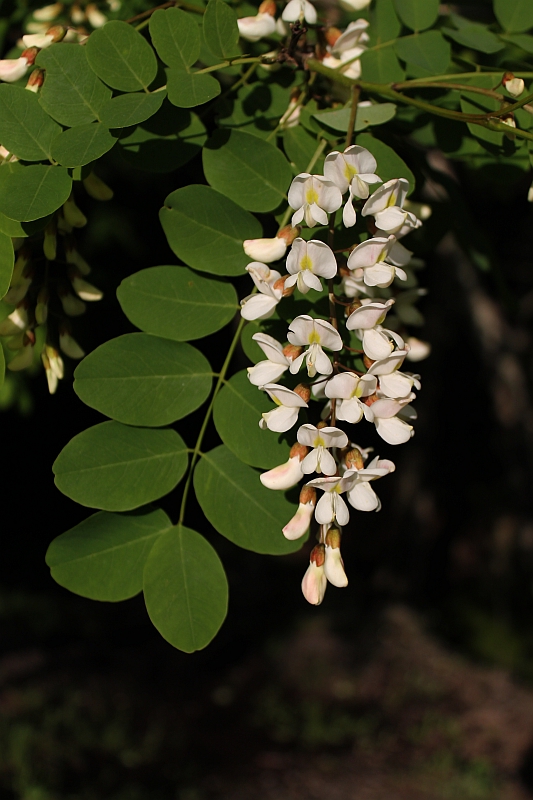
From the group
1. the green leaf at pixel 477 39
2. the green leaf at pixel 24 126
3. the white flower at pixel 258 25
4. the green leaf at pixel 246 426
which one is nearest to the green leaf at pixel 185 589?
the green leaf at pixel 246 426

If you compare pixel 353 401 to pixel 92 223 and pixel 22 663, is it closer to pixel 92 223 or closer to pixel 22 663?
pixel 92 223

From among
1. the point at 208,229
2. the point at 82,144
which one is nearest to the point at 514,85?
the point at 208,229

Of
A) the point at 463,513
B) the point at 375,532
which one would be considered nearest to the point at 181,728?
the point at 375,532

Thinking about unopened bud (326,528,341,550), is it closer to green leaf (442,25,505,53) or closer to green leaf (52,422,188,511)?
green leaf (52,422,188,511)

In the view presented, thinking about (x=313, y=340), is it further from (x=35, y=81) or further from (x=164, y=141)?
(x=35, y=81)

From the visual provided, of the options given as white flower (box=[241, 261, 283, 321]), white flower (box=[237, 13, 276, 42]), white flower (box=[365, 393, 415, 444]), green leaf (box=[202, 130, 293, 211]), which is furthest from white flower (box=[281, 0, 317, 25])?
white flower (box=[365, 393, 415, 444])

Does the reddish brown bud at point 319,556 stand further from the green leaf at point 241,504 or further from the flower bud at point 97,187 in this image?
the flower bud at point 97,187
